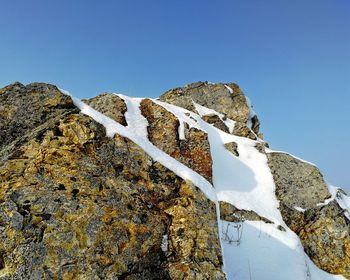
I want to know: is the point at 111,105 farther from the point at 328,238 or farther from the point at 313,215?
the point at 328,238

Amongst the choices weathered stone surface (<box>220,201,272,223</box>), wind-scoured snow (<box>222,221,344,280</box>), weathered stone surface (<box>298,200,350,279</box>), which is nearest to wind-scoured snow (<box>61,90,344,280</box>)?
wind-scoured snow (<box>222,221,344,280</box>)

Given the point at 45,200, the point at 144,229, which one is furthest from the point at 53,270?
the point at 144,229

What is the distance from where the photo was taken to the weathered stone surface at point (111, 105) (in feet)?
51.3

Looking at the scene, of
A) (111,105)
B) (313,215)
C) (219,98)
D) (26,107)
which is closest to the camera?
(26,107)

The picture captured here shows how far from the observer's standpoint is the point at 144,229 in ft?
18.8

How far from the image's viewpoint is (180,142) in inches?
600

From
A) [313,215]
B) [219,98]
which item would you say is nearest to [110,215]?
[313,215]

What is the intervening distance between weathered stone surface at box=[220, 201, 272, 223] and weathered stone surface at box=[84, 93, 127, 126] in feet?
21.2

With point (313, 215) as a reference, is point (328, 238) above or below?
below

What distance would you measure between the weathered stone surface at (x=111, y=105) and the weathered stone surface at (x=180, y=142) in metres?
1.39

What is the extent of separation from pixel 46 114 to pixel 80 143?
8.52 feet

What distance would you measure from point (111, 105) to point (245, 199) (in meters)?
8.55

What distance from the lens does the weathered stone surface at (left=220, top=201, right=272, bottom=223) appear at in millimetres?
12688

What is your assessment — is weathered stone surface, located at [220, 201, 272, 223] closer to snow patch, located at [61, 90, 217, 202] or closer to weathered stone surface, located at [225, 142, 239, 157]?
weathered stone surface, located at [225, 142, 239, 157]
